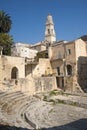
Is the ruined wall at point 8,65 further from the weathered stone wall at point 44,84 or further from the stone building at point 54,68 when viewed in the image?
the weathered stone wall at point 44,84

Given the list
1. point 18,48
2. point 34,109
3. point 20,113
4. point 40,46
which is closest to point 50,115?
point 34,109

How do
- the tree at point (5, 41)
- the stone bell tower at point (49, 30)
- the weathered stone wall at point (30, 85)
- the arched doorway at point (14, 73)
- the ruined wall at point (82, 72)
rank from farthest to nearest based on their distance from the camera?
the stone bell tower at point (49, 30) → the ruined wall at point (82, 72) → the tree at point (5, 41) → the arched doorway at point (14, 73) → the weathered stone wall at point (30, 85)

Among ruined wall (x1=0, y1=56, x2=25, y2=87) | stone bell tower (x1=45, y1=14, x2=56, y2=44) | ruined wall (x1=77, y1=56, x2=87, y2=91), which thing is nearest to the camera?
ruined wall (x1=0, y1=56, x2=25, y2=87)

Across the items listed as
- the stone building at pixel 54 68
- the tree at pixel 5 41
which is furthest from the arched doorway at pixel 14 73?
the tree at pixel 5 41

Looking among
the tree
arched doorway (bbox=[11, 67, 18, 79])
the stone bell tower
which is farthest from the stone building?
the stone bell tower

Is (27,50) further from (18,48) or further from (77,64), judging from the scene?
(77,64)

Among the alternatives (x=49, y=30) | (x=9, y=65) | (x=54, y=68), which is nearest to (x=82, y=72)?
(x=54, y=68)

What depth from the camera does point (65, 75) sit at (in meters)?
41.7

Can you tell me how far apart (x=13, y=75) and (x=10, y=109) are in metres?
16.9

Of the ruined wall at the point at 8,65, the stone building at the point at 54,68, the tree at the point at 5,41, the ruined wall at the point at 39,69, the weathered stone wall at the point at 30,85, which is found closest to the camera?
the weathered stone wall at the point at 30,85

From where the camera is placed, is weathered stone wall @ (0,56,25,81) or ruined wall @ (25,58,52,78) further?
ruined wall @ (25,58,52,78)

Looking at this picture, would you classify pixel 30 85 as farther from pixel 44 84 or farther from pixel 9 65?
pixel 9 65

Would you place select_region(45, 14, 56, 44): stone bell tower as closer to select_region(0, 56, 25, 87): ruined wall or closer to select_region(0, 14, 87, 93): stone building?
select_region(0, 14, 87, 93): stone building

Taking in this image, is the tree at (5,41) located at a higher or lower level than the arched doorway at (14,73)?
higher
